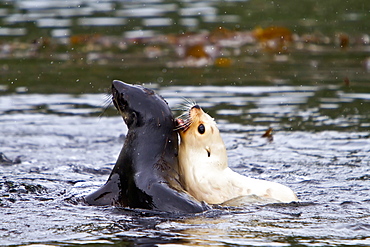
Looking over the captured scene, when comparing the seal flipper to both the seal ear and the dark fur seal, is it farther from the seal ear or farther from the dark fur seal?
the seal ear

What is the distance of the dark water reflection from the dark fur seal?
0.54 ft

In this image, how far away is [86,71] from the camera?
12.3 m

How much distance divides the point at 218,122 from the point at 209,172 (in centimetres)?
378

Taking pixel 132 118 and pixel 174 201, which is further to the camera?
pixel 132 118

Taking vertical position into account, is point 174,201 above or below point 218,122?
below

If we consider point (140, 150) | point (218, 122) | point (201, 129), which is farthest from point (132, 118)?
point (218, 122)

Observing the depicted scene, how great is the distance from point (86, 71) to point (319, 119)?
471cm

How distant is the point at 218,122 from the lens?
9.16 m

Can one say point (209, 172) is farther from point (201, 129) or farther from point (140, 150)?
point (140, 150)

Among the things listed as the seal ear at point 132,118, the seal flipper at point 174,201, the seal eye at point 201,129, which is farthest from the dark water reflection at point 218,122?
the seal ear at point 132,118

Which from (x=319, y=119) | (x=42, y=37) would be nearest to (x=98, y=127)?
(x=319, y=119)

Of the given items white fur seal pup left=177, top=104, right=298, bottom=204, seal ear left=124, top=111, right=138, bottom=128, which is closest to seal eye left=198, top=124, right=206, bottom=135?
white fur seal pup left=177, top=104, right=298, bottom=204

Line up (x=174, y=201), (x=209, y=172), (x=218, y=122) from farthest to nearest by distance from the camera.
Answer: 1. (x=218, y=122)
2. (x=209, y=172)
3. (x=174, y=201)

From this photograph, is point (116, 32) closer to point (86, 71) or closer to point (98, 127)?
point (86, 71)
